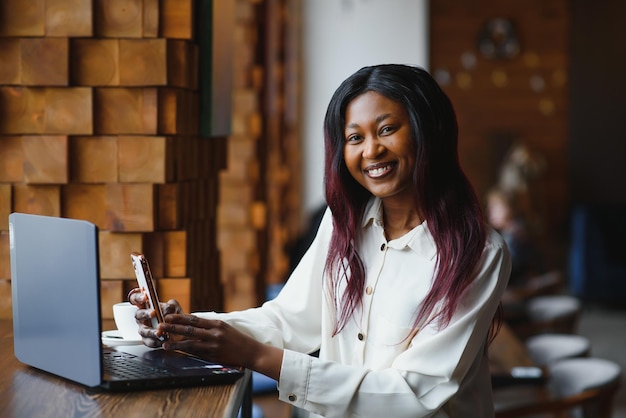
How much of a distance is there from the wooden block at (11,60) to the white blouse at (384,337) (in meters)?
0.69

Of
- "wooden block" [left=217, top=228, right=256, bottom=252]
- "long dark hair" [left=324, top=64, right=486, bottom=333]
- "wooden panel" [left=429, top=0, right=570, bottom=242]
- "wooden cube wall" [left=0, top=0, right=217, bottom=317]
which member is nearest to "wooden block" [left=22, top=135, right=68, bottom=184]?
"wooden cube wall" [left=0, top=0, right=217, bottom=317]

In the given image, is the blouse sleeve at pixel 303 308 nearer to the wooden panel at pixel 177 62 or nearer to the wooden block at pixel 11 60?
the wooden panel at pixel 177 62

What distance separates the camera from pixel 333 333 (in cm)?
176

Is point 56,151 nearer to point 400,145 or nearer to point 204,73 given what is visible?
point 204,73

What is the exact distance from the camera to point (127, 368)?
4.80 feet

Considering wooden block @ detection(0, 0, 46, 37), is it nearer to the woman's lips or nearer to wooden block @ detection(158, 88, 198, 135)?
wooden block @ detection(158, 88, 198, 135)

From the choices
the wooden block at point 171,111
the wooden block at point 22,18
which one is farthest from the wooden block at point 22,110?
the wooden block at point 171,111

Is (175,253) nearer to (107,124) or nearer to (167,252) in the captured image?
(167,252)

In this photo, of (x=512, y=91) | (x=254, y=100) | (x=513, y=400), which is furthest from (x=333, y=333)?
(x=512, y=91)

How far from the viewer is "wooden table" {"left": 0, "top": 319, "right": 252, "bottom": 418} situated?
1277mm

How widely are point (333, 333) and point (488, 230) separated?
356 millimetres

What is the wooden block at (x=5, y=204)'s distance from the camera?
6.59 feet

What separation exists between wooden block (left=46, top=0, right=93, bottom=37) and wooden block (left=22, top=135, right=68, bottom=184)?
22cm

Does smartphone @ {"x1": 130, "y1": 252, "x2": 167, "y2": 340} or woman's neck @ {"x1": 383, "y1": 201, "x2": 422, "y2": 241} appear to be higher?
woman's neck @ {"x1": 383, "y1": 201, "x2": 422, "y2": 241}
